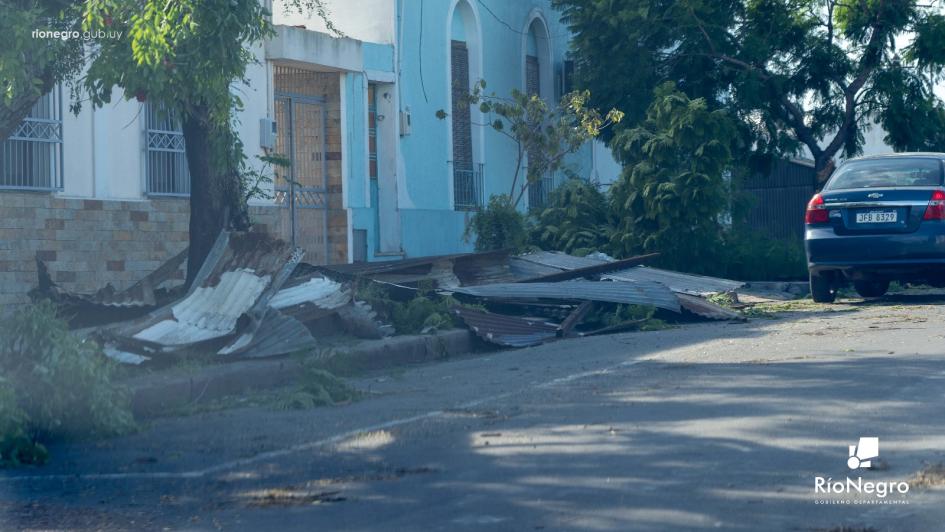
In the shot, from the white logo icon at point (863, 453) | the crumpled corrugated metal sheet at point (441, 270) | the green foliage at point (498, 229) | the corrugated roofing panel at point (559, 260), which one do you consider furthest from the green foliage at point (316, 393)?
the green foliage at point (498, 229)

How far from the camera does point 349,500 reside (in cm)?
514

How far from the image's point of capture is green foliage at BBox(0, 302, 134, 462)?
694 centimetres

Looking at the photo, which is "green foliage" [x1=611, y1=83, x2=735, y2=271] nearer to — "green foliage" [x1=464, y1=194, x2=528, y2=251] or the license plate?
"green foliage" [x1=464, y1=194, x2=528, y2=251]

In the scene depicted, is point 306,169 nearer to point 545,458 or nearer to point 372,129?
point 372,129

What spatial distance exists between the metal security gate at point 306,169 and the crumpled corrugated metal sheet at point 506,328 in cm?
688

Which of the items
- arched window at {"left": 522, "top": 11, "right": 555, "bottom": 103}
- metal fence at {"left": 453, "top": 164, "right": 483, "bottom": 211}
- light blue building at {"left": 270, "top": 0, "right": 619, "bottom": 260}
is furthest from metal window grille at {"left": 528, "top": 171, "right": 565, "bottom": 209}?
metal fence at {"left": 453, "top": 164, "right": 483, "bottom": 211}

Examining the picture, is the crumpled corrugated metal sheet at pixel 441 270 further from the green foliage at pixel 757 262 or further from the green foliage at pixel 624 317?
the green foliage at pixel 757 262

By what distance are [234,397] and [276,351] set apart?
0.96 meters

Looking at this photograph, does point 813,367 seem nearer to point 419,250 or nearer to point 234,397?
point 234,397

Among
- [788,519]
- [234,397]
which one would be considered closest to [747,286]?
[234,397]

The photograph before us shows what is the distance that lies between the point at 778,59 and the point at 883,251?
11306 mm

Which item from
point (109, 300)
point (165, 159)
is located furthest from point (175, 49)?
point (165, 159)

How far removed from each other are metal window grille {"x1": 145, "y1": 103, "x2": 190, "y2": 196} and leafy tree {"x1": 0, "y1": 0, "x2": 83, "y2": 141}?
14.2 feet

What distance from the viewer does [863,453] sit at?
5.56 m
